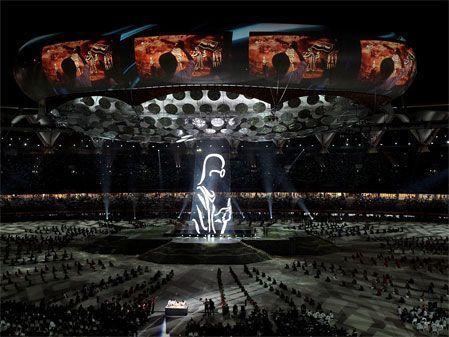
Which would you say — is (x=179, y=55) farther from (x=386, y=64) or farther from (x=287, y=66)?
(x=386, y=64)

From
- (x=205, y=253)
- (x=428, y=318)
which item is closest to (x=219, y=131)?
(x=205, y=253)

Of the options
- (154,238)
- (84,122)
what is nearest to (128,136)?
(84,122)

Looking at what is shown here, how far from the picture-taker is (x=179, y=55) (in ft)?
58.8

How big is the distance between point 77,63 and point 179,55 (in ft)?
17.0

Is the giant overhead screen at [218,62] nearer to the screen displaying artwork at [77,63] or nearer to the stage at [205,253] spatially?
the screen displaying artwork at [77,63]

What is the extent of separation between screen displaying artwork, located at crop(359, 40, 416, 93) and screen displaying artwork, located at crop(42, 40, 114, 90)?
40.1ft

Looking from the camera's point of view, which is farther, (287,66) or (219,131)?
(219,131)

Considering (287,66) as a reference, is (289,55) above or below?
above

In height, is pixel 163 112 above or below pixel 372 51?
below

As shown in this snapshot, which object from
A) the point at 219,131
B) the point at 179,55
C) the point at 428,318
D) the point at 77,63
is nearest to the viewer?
the point at 179,55

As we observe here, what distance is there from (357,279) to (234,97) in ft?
49.7

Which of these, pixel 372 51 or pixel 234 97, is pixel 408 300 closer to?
pixel 372 51

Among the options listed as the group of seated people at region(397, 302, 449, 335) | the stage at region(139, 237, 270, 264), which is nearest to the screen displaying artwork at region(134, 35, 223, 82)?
the group of seated people at region(397, 302, 449, 335)

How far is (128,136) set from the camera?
29797mm
